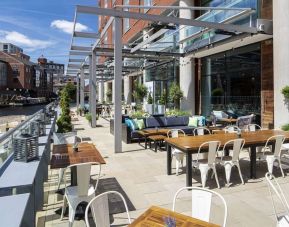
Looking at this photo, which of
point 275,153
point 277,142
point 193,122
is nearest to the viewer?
point 277,142

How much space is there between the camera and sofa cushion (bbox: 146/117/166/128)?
467 inches

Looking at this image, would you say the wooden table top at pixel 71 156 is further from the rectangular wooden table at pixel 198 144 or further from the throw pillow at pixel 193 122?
the throw pillow at pixel 193 122

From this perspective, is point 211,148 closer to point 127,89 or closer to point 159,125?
point 159,125

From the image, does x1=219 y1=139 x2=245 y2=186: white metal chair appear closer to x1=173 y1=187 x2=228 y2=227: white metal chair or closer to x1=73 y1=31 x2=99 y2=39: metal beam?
x1=173 y1=187 x2=228 y2=227: white metal chair

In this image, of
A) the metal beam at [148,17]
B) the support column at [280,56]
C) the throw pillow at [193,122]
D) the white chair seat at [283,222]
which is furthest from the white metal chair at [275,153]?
the throw pillow at [193,122]

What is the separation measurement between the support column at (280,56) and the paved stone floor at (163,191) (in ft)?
9.48

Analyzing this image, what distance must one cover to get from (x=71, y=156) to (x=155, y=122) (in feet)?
23.5

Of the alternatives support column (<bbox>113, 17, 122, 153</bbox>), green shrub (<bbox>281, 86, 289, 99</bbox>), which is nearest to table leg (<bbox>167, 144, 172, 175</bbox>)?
support column (<bbox>113, 17, 122, 153</bbox>)

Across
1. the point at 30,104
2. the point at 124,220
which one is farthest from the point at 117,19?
the point at 30,104

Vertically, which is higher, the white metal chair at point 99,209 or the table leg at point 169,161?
the white metal chair at point 99,209

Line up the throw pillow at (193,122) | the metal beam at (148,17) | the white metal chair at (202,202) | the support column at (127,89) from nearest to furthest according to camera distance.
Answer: the white metal chair at (202,202), the metal beam at (148,17), the throw pillow at (193,122), the support column at (127,89)

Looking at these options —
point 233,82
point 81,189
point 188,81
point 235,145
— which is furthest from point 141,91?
point 81,189

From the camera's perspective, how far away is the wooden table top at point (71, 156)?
459 cm

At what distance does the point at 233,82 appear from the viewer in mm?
14875
